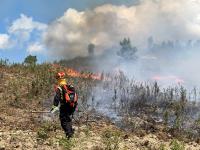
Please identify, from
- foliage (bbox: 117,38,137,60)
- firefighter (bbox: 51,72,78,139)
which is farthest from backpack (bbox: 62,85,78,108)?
foliage (bbox: 117,38,137,60)

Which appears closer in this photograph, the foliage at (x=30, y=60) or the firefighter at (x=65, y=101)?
the firefighter at (x=65, y=101)

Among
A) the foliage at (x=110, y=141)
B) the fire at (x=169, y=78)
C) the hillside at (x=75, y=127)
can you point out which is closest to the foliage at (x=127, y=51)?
the fire at (x=169, y=78)

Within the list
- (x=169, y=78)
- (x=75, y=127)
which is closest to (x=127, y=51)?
(x=169, y=78)

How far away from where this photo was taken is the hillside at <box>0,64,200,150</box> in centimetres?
1345

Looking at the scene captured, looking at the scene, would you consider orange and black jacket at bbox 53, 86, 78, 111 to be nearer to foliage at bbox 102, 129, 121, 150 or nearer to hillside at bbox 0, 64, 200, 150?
hillside at bbox 0, 64, 200, 150

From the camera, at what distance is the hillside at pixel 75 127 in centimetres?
1345

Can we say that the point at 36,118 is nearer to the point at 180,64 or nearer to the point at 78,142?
the point at 78,142

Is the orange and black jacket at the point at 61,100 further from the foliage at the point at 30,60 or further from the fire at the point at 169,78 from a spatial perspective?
the fire at the point at 169,78

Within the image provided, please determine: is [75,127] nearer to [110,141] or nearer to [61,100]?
[110,141]

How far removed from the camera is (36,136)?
553 inches

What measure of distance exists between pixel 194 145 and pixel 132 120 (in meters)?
2.78

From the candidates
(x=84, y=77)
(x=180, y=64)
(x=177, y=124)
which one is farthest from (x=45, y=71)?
(x=180, y=64)

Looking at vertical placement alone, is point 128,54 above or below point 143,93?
above

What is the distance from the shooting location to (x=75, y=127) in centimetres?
1570
